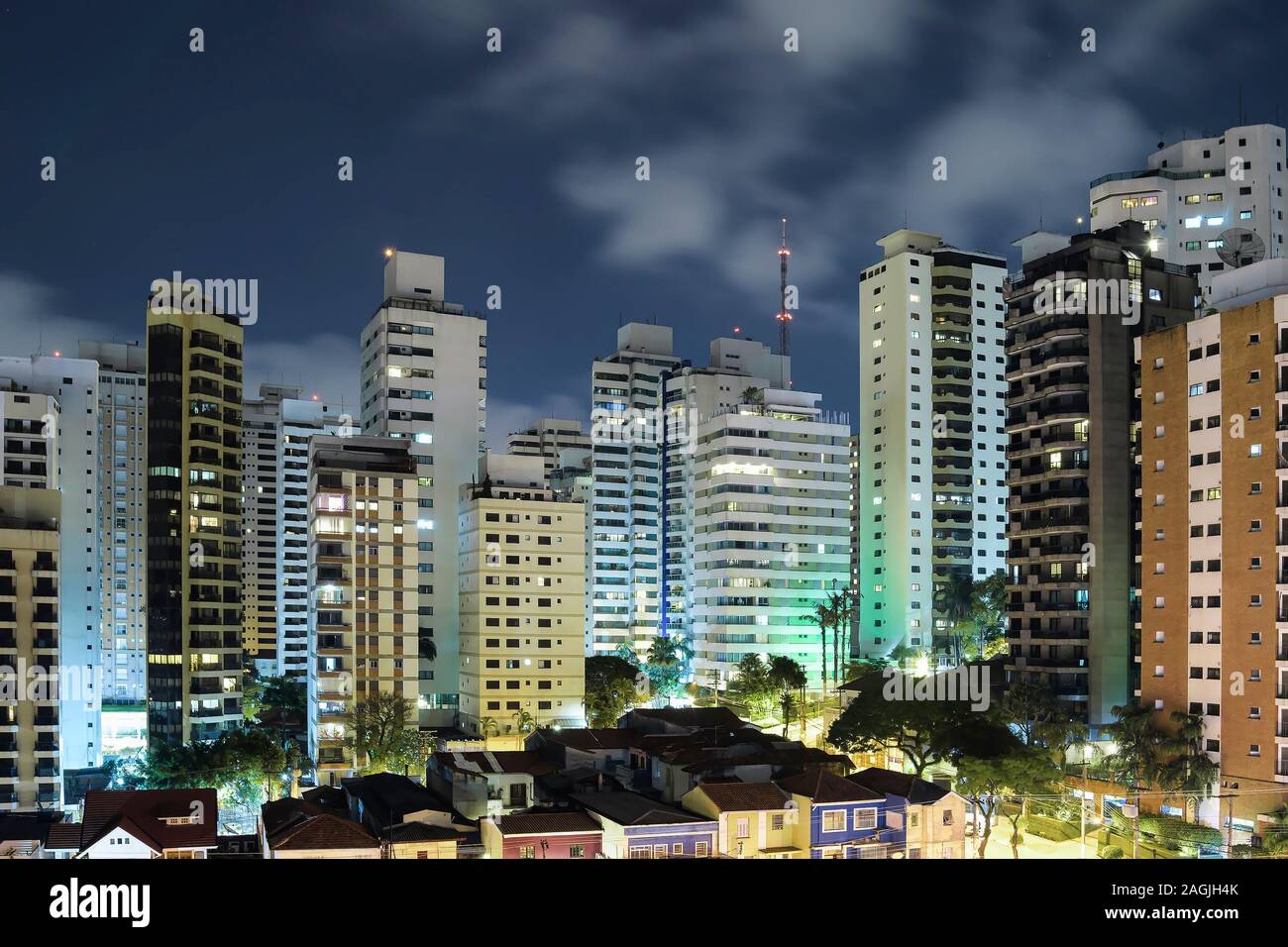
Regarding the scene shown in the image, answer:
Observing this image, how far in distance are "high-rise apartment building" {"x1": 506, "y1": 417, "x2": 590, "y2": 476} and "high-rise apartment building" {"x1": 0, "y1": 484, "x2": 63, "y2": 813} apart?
Answer: 232 feet

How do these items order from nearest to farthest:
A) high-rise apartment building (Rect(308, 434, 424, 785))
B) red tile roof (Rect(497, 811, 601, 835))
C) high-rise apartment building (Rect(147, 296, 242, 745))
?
1. red tile roof (Rect(497, 811, 601, 835))
2. high-rise apartment building (Rect(308, 434, 424, 785))
3. high-rise apartment building (Rect(147, 296, 242, 745))

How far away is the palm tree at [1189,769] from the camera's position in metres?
39.1

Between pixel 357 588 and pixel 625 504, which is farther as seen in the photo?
pixel 625 504

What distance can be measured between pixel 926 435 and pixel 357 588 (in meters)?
48.7

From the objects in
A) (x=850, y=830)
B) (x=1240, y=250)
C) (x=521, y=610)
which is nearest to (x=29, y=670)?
(x=521, y=610)

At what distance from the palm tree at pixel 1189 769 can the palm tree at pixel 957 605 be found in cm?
3218

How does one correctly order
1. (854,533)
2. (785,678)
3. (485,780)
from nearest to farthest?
(485,780), (785,678), (854,533)

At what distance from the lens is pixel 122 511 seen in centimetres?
9888

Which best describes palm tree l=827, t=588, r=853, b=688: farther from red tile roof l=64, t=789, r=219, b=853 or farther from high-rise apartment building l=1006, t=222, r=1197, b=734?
red tile roof l=64, t=789, r=219, b=853

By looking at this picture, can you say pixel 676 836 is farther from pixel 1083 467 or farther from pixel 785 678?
pixel 785 678

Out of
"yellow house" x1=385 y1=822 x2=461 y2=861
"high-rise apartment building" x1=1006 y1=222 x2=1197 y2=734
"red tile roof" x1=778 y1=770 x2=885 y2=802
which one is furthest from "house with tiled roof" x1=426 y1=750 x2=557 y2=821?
"high-rise apartment building" x1=1006 y1=222 x2=1197 y2=734

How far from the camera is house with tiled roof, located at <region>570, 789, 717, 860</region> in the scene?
3262 cm

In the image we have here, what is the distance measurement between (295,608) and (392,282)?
36942 millimetres

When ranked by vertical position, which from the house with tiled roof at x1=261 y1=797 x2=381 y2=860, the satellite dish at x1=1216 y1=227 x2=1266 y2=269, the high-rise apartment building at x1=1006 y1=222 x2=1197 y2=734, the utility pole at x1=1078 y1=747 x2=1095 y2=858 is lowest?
the utility pole at x1=1078 y1=747 x2=1095 y2=858
